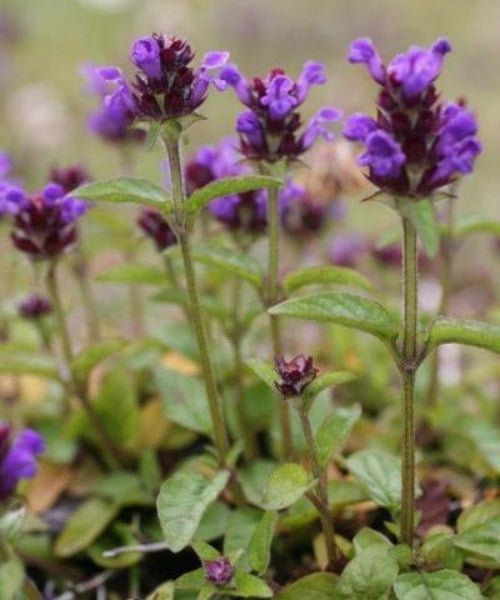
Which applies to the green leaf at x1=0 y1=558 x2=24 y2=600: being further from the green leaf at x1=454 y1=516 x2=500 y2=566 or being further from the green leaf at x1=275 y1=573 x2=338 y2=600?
the green leaf at x1=454 y1=516 x2=500 y2=566

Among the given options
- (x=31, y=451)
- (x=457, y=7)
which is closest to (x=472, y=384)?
(x=31, y=451)

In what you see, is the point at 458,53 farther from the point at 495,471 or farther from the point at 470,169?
the point at 470,169

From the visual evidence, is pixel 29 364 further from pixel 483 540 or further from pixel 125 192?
pixel 483 540

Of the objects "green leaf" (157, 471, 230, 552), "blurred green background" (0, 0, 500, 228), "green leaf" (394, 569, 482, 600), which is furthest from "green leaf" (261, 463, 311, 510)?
"blurred green background" (0, 0, 500, 228)

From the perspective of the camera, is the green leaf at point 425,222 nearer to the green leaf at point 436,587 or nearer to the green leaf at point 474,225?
the green leaf at point 436,587

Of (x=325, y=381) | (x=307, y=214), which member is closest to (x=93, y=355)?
(x=325, y=381)

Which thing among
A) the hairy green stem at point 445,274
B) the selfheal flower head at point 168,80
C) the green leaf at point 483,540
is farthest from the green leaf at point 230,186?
the hairy green stem at point 445,274
